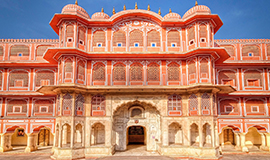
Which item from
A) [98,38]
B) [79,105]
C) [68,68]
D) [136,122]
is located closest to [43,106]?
[79,105]

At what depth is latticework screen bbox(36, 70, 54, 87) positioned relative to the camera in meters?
20.9

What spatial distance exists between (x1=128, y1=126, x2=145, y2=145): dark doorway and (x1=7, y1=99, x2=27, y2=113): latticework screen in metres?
11.3

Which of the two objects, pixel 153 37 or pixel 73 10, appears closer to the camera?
pixel 73 10

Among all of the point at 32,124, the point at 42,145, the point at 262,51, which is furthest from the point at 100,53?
the point at 262,51

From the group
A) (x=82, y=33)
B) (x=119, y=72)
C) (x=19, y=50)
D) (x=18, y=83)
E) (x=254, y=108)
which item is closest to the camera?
(x=119, y=72)

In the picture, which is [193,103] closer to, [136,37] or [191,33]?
[191,33]

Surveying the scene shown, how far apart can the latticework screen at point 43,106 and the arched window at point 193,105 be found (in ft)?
42.3

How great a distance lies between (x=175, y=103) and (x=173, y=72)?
8.80 ft

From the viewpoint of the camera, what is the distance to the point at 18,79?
2088cm

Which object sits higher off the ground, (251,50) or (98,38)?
(98,38)

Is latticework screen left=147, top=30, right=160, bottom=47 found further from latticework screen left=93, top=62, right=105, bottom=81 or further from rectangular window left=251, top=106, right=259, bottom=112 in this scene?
rectangular window left=251, top=106, right=259, bottom=112

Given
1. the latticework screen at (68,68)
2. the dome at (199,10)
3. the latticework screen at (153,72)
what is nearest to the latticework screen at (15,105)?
the latticework screen at (68,68)

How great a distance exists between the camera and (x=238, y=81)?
20.9m

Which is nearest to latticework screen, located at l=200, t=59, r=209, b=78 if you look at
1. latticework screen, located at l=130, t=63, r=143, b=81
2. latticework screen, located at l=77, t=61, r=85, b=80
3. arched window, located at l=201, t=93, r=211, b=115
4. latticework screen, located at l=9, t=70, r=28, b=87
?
arched window, located at l=201, t=93, r=211, b=115
